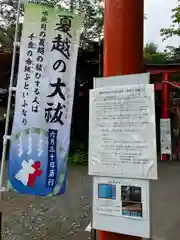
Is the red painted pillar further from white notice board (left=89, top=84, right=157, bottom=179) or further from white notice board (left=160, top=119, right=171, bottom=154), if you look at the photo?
white notice board (left=160, top=119, right=171, bottom=154)

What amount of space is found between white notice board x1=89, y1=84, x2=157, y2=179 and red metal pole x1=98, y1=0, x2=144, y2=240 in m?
0.21

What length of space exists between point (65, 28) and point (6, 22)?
10298mm

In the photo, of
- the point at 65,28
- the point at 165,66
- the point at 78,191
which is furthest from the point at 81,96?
the point at 65,28

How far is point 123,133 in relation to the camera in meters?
2.50

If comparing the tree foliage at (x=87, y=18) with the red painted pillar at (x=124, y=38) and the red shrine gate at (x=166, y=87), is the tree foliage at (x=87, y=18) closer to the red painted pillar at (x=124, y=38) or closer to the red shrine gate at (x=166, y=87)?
the red shrine gate at (x=166, y=87)

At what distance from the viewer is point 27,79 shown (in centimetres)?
327

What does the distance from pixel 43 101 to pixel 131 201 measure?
1.31 metres

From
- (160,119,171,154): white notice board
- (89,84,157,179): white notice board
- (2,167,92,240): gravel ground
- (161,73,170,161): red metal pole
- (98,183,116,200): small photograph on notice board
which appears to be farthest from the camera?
(161,73,170,161): red metal pole

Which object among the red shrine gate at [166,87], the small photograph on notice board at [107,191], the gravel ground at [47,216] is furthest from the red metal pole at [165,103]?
the small photograph on notice board at [107,191]

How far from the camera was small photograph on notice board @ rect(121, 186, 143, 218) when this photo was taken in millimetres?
2473

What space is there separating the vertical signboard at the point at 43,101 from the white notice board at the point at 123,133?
1.96 ft

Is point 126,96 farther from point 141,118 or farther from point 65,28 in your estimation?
point 65,28

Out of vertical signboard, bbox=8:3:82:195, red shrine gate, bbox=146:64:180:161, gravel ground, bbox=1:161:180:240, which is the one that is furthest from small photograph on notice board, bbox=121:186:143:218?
red shrine gate, bbox=146:64:180:161

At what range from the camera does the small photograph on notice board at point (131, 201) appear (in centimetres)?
247
